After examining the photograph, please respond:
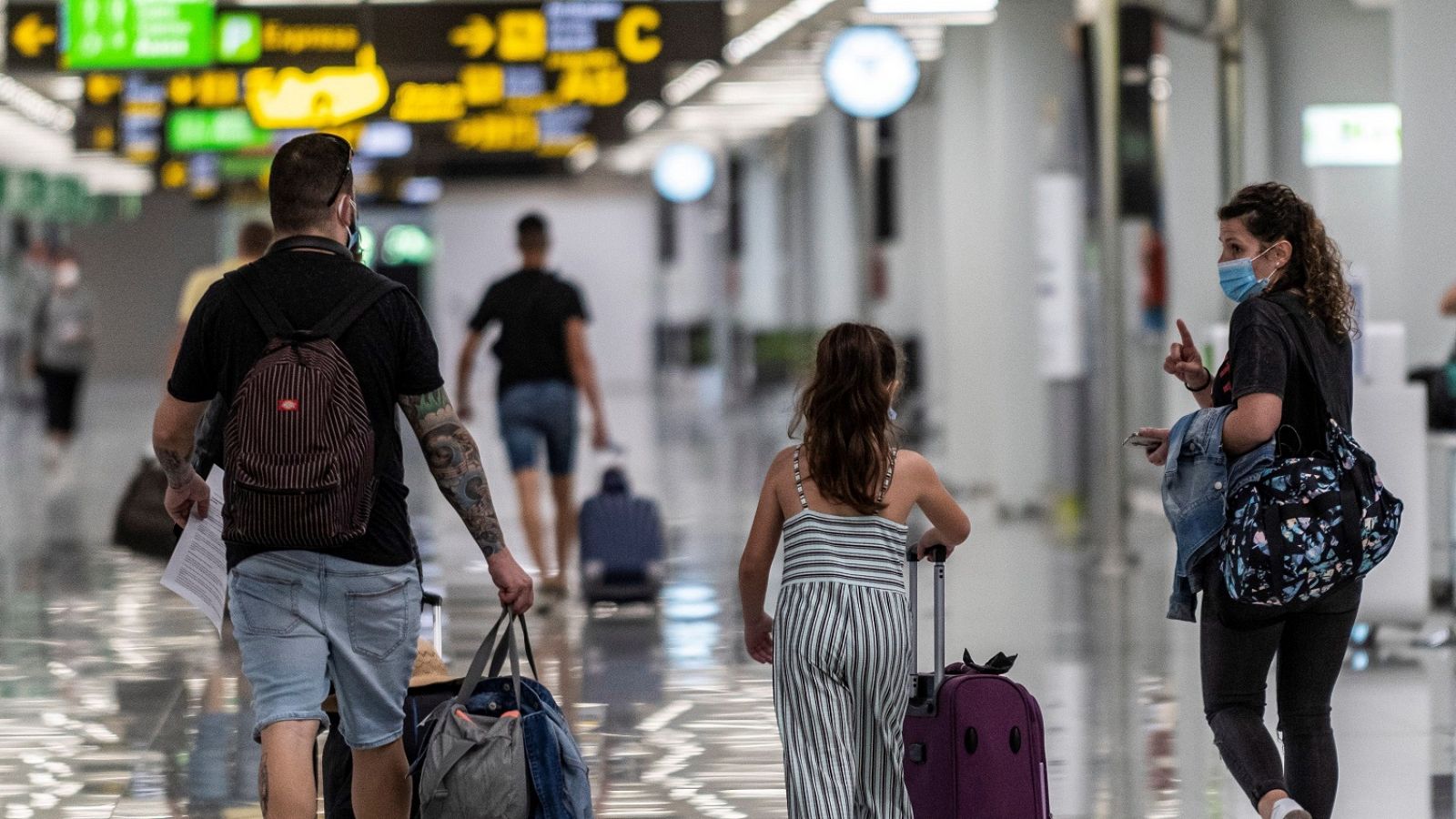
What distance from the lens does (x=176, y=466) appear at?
4.27 m

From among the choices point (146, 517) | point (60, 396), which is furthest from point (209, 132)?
point (146, 517)

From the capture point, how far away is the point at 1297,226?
4.60m

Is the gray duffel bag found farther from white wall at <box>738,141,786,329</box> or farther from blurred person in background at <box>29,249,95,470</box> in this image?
white wall at <box>738,141,786,329</box>

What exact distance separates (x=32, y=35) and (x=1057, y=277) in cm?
678

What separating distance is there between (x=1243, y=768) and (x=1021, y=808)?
563 millimetres

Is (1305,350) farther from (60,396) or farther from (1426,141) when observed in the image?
(60,396)

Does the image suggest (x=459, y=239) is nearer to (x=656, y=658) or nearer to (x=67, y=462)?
(x=67, y=462)

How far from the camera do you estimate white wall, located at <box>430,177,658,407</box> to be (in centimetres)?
4100

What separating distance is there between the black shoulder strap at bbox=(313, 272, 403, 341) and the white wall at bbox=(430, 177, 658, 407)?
36.4 metres

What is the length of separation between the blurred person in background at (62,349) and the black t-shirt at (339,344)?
15925 millimetres

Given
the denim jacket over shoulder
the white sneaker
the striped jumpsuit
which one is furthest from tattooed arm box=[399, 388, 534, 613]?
the white sneaker

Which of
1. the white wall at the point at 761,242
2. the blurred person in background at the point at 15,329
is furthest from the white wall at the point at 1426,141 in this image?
the white wall at the point at 761,242

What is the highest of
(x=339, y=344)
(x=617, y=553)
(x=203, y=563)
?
(x=339, y=344)

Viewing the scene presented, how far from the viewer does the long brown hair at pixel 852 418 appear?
14.0ft
